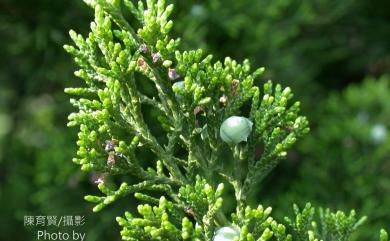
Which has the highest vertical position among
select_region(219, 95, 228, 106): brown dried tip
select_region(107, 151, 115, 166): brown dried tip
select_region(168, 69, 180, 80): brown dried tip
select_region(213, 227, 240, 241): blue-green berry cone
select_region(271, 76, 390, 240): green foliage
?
select_region(271, 76, 390, 240): green foliage

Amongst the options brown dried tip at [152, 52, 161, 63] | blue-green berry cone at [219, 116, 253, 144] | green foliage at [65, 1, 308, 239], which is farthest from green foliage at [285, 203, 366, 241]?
brown dried tip at [152, 52, 161, 63]

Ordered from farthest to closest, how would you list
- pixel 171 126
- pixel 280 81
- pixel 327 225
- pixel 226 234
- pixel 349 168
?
pixel 280 81, pixel 349 168, pixel 327 225, pixel 171 126, pixel 226 234

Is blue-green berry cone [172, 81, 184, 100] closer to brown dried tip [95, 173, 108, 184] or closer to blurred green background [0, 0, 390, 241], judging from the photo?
brown dried tip [95, 173, 108, 184]

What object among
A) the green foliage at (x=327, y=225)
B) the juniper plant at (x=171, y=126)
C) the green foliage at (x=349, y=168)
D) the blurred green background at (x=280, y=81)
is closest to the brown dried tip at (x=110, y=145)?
the juniper plant at (x=171, y=126)

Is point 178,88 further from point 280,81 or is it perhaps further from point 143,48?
point 280,81

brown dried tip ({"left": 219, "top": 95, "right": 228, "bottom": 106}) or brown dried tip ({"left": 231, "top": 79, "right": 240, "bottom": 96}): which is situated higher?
brown dried tip ({"left": 231, "top": 79, "right": 240, "bottom": 96})

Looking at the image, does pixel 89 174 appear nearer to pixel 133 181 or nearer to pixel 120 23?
pixel 133 181

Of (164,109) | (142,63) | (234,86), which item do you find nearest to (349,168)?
(234,86)
